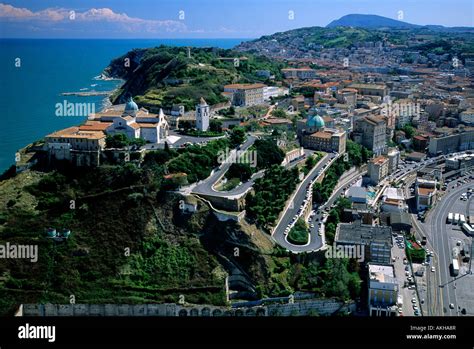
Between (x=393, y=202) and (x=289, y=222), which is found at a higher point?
(x=289, y=222)

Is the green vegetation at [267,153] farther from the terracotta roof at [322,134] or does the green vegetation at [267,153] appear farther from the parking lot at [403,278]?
the parking lot at [403,278]

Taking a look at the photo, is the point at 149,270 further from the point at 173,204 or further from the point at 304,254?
the point at 304,254

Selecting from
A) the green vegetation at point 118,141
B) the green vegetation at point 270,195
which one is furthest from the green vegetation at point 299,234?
the green vegetation at point 118,141

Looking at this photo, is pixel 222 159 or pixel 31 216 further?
pixel 222 159

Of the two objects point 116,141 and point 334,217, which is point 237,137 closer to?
point 116,141

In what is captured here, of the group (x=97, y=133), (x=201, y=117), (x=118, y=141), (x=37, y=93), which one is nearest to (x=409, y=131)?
(x=201, y=117)

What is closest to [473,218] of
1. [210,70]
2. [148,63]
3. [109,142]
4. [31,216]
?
[109,142]

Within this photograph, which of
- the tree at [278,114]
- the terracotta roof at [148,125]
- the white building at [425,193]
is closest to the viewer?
the terracotta roof at [148,125]
